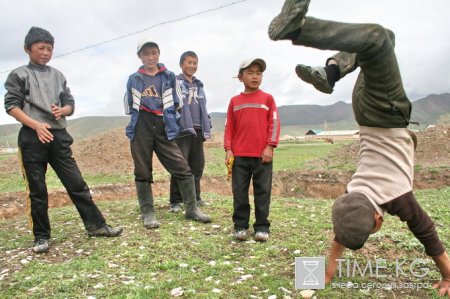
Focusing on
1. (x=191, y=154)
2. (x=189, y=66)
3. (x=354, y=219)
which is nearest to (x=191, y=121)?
(x=191, y=154)

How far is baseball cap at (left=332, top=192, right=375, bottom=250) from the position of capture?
3242 mm

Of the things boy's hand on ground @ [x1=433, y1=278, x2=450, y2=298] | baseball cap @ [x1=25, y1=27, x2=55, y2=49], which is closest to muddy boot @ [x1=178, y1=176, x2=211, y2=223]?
baseball cap @ [x1=25, y1=27, x2=55, y2=49]

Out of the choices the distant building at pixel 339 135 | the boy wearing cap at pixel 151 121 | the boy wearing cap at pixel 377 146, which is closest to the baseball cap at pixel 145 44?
the boy wearing cap at pixel 151 121

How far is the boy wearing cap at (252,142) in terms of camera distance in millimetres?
5441

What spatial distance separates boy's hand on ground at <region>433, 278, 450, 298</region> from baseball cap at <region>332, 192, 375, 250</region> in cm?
99

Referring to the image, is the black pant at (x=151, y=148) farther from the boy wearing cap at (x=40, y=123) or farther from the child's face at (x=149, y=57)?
the boy wearing cap at (x=40, y=123)

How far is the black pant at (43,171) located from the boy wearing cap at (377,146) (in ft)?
12.1

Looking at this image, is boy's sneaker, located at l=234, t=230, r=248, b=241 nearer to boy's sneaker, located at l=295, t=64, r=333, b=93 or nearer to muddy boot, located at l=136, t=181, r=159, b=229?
muddy boot, located at l=136, t=181, r=159, b=229

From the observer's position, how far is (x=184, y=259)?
191 inches

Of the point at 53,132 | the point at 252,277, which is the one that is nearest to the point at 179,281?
the point at 252,277

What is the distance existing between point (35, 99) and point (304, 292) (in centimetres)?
405

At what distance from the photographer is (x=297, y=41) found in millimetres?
2541

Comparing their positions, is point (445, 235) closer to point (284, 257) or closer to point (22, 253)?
point (284, 257)

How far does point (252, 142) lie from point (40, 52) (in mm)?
3031
